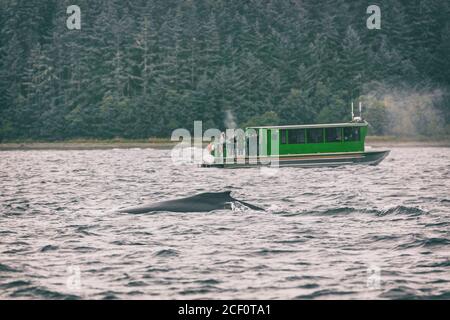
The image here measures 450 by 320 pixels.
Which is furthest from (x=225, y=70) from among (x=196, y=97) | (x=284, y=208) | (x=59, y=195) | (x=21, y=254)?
(x=21, y=254)

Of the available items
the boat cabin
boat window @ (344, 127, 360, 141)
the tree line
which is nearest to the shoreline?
the tree line

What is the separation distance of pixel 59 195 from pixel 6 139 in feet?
224

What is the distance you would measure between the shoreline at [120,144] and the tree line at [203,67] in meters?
2.10

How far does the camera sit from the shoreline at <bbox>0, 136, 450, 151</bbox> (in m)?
91.4

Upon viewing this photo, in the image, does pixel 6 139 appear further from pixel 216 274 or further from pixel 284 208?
pixel 216 274

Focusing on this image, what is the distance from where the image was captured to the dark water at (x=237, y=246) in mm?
14703

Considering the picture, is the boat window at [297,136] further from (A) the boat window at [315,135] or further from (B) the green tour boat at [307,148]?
(A) the boat window at [315,135]

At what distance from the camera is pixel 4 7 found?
11694 centimetres

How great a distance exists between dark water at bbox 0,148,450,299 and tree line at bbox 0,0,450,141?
64.3 meters

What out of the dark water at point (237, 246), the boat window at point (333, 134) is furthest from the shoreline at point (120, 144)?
the dark water at point (237, 246)
